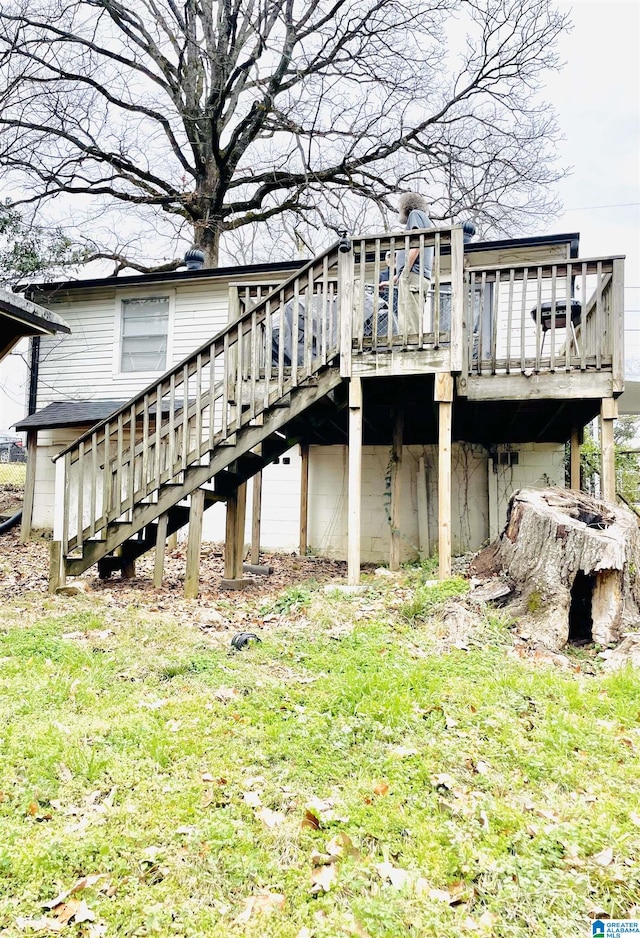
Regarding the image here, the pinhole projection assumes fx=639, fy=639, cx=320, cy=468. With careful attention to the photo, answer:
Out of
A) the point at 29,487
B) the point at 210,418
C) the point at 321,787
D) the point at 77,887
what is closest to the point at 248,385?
the point at 210,418

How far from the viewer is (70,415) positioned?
36.9 ft

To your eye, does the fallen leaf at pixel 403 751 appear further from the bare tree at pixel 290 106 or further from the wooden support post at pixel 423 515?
the bare tree at pixel 290 106

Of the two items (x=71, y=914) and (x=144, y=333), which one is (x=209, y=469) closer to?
(x=71, y=914)

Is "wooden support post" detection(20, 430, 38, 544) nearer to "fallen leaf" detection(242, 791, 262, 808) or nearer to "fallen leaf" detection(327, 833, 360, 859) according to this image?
"fallen leaf" detection(242, 791, 262, 808)

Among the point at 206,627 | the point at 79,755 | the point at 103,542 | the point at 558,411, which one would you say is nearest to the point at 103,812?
the point at 79,755

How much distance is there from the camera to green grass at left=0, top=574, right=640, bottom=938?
2004 millimetres

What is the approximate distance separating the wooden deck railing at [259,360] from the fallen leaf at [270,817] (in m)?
4.45

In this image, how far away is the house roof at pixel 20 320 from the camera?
4.73 m

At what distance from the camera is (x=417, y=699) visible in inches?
137

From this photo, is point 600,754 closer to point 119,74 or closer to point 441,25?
point 441,25

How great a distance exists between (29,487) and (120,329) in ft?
11.0

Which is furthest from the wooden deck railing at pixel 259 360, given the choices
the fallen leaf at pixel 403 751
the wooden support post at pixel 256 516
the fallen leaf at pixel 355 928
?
the fallen leaf at pixel 355 928

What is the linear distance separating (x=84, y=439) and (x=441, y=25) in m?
15.5

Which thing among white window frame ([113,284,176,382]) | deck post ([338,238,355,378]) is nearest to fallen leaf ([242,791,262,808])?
deck post ([338,238,355,378])
